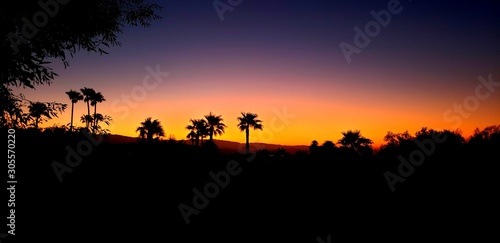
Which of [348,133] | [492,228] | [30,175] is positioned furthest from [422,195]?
[348,133]

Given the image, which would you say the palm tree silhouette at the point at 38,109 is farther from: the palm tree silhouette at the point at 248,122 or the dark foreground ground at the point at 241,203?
the palm tree silhouette at the point at 248,122

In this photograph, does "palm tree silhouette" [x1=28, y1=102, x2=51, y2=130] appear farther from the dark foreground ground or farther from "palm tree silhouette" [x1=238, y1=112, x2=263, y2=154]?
"palm tree silhouette" [x1=238, y1=112, x2=263, y2=154]

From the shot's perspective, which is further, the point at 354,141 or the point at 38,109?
the point at 354,141

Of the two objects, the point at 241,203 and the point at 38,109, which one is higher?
the point at 38,109

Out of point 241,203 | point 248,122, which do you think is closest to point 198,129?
point 248,122

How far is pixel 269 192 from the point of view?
1078cm

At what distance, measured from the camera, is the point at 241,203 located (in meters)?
9.31

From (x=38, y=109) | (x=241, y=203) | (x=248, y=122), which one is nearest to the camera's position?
(x=38, y=109)

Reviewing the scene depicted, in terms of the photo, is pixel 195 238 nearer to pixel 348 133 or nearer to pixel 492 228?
pixel 492 228

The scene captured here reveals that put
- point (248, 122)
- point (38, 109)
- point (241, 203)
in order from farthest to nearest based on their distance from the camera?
point (248, 122), point (241, 203), point (38, 109)

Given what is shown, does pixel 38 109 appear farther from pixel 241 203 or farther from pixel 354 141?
pixel 354 141

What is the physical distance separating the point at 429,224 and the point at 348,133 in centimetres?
3831

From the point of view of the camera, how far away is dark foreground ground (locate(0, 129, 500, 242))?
6.49m

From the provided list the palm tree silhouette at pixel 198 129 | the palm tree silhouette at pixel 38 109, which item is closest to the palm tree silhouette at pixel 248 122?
the palm tree silhouette at pixel 198 129
